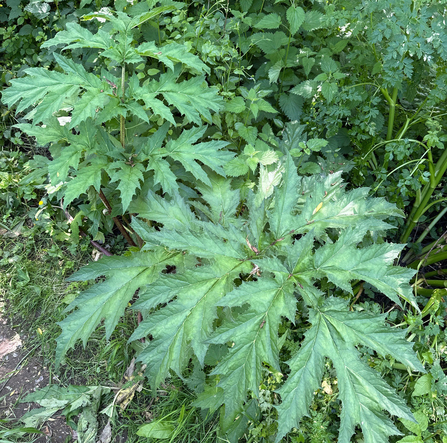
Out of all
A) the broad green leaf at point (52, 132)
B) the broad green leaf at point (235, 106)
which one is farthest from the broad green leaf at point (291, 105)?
the broad green leaf at point (52, 132)

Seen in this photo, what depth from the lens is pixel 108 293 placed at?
5.40ft

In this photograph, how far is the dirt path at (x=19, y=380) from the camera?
7.34 feet

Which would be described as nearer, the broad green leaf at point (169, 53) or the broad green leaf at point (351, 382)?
the broad green leaf at point (351, 382)

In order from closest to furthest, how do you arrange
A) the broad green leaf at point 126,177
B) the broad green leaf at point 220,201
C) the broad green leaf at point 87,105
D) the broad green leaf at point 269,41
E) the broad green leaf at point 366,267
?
1. the broad green leaf at point 366,267
2. the broad green leaf at point 87,105
3. the broad green leaf at point 126,177
4. the broad green leaf at point 220,201
5. the broad green leaf at point 269,41

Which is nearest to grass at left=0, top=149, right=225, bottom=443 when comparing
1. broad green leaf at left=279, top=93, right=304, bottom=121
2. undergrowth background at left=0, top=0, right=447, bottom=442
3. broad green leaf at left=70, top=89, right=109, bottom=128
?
undergrowth background at left=0, top=0, right=447, bottom=442

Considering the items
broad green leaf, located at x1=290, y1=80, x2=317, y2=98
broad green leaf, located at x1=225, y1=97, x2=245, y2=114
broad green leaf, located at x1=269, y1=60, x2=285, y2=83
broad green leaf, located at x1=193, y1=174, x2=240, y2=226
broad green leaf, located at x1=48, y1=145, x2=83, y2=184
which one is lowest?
broad green leaf, located at x1=193, y1=174, x2=240, y2=226

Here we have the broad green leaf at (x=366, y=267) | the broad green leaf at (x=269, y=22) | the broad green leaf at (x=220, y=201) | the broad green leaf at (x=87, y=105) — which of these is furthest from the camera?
the broad green leaf at (x=269, y=22)

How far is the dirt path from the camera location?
7.34 feet

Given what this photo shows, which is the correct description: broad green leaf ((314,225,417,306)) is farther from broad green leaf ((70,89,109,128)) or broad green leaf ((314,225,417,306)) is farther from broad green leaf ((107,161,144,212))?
broad green leaf ((70,89,109,128))

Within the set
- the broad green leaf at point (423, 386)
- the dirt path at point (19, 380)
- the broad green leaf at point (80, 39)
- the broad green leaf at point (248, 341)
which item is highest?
the broad green leaf at point (80, 39)

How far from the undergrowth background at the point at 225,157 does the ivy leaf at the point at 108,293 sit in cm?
21

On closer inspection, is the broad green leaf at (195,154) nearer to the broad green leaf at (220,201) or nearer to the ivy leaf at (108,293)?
the broad green leaf at (220,201)

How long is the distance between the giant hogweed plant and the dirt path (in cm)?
96

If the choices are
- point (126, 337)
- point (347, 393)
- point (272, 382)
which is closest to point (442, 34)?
point (347, 393)
